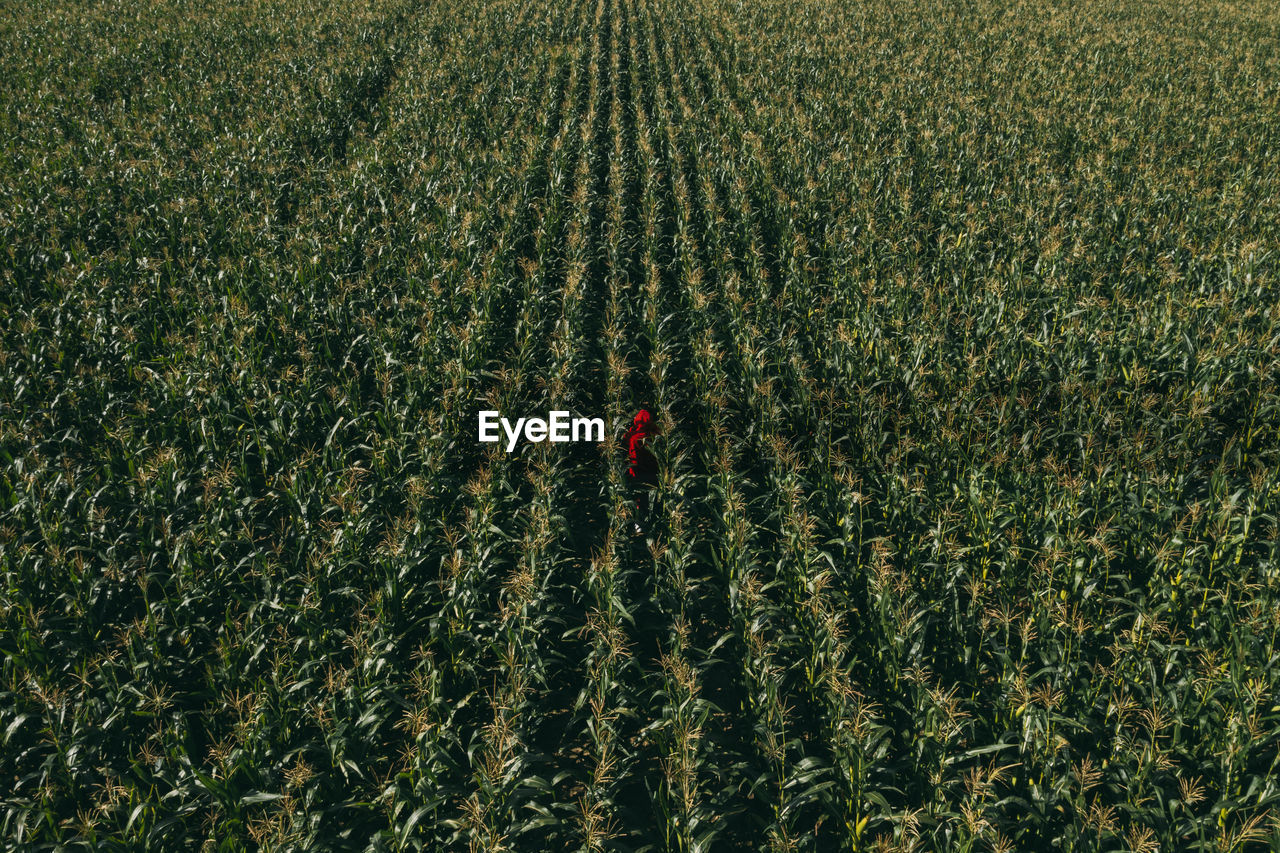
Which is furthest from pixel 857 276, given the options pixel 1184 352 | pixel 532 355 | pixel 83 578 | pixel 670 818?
pixel 83 578

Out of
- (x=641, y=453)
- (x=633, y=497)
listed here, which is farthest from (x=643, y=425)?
(x=633, y=497)

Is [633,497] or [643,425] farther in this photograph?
[643,425]

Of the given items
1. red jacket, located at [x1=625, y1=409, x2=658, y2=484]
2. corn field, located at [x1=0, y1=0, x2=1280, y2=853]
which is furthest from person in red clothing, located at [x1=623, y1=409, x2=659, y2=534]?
corn field, located at [x1=0, y1=0, x2=1280, y2=853]

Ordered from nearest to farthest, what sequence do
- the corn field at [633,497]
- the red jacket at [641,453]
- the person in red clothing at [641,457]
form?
the corn field at [633,497], the person in red clothing at [641,457], the red jacket at [641,453]

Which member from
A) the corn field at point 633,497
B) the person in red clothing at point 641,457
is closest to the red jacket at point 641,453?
the person in red clothing at point 641,457

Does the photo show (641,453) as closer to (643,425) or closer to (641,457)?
(641,457)

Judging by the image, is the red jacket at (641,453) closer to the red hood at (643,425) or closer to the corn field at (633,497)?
the red hood at (643,425)
